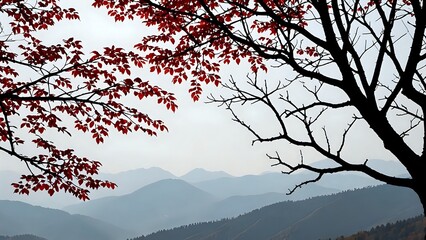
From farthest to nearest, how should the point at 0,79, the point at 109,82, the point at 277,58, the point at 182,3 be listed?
the point at 0,79 < the point at 109,82 < the point at 182,3 < the point at 277,58

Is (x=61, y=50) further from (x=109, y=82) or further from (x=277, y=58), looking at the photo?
(x=277, y=58)

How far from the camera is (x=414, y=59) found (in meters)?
6.84

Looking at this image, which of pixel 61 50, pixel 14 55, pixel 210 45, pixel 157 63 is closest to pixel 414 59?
pixel 210 45

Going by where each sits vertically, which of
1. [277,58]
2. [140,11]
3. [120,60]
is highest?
[140,11]

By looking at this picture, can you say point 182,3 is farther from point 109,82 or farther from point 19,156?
point 19,156

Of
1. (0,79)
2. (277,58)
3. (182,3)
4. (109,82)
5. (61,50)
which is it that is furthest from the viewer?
(0,79)

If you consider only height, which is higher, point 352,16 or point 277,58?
point 352,16

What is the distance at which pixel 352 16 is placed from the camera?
7.36m

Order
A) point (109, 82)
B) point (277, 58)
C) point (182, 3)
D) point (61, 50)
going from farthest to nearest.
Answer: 1. point (61, 50)
2. point (109, 82)
3. point (182, 3)
4. point (277, 58)

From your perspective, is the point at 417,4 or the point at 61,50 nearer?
the point at 417,4

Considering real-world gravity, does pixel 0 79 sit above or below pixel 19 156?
above

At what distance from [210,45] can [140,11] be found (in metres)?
2.22

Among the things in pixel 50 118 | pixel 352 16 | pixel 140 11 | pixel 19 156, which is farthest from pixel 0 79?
pixel 352 16

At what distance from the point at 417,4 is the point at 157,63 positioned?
240 inches
